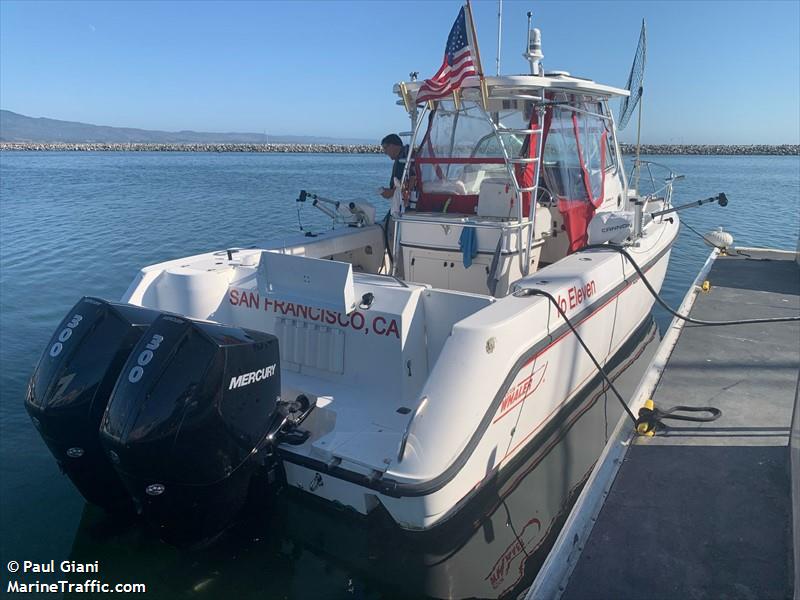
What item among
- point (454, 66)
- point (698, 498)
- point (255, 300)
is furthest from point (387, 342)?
point (454, 66)

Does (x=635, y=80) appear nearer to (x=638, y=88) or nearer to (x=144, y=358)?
(x=638, y=88)

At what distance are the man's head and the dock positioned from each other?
3.04 meters

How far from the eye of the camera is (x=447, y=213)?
16.6ft

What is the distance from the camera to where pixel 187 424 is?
8.18 ft

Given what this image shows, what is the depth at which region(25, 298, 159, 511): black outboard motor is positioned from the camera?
9.13ft

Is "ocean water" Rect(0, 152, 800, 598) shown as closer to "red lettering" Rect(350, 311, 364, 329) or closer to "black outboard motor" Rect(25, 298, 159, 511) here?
"black outboard motor" Rect(25, 298, 159, 511)

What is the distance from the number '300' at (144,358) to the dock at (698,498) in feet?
6.50

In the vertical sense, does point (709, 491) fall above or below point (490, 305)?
below

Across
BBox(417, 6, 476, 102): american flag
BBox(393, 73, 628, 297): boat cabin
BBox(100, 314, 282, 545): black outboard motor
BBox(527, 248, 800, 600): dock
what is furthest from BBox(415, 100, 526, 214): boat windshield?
BBox(100, 314, 282, 545): black outboard motor

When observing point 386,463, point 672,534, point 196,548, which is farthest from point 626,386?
point 196,548

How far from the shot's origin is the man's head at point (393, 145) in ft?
18.2

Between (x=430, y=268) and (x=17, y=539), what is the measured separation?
11.1ft

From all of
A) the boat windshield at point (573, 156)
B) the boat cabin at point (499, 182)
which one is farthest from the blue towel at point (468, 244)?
the boat windshield at point (573, 156)

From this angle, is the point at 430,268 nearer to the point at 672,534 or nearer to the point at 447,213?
the point at 447,213
